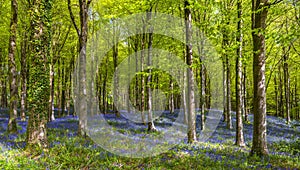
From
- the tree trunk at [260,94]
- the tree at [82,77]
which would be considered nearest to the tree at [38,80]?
the tree at [82,77]

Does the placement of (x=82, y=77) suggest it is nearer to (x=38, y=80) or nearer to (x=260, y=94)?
(x=38, y=80)

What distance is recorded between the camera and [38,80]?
28.4ft

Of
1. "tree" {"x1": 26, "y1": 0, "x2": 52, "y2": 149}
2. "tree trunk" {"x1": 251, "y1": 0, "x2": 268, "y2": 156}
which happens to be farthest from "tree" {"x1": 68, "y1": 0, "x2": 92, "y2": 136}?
"tree trunk" {"x1": 251, "y1": 0, "x2": 268, "y2": 156}

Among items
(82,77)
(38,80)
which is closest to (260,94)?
(38,80)

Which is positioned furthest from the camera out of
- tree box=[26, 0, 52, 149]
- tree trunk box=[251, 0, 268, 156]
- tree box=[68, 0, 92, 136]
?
tree box=[68, 0, 92, 136]

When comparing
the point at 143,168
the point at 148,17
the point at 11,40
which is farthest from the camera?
the point at 148,17

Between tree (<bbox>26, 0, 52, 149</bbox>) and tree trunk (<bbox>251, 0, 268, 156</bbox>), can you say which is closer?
tree (<bbox>26, 0, 52, 149</bbox>)

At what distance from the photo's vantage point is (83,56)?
45.1 feet

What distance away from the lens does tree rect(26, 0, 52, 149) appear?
8.57 metres

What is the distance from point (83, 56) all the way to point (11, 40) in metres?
4.03

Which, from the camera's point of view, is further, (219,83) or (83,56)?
(219,83)

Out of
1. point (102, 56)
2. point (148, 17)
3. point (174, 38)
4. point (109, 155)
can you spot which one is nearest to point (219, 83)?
point (102, 56)

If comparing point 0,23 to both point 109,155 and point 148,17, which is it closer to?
point 148,17

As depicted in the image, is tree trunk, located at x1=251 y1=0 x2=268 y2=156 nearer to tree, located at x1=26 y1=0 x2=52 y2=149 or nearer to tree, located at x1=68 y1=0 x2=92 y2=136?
tree, located at x1=26 y1=0 x2=52 y2=149
